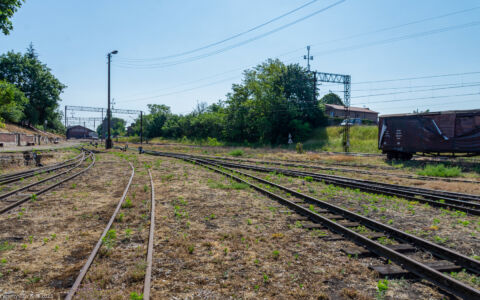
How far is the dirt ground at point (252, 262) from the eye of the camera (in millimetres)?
3826

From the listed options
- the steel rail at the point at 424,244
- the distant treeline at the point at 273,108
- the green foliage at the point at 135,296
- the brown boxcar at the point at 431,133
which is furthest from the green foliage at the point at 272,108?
the green foliage at the point at 135,296

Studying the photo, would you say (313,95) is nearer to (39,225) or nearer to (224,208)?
(224,208)

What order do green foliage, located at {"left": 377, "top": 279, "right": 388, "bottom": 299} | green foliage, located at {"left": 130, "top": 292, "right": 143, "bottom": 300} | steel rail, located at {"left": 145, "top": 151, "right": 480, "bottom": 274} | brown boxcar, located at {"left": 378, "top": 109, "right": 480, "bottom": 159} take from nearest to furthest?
green foliage, located at {"left": 130, "top": 292, "right": 143, "bottom": 300}
green foliage, located at {"left": 377, "top": 279, "right": 388, "bottom": 299}
steel rail, located at {"left": 145, "top": 151, "right": 480, "bottom": 274}
brown boxcar, located at {"left": 378, "top": 109, "right": 480, "bottom": 159}

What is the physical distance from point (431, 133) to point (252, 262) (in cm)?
2049

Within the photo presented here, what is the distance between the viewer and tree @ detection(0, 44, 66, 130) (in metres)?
65.8

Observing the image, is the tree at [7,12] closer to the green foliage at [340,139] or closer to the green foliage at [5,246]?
the green foliage at [5,246]

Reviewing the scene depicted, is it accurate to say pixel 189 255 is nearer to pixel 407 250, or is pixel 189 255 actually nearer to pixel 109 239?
pixel 109 239

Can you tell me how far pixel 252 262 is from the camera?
4.75 metres

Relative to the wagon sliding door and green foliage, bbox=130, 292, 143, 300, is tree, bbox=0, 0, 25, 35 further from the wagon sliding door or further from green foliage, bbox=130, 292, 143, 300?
the wagon sliding door

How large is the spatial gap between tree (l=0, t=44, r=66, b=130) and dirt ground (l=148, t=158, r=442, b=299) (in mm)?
74688

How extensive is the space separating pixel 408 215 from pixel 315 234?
3247mm

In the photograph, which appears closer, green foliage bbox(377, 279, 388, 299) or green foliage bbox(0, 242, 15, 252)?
green foliage bbox(377, 279, 388, 299)

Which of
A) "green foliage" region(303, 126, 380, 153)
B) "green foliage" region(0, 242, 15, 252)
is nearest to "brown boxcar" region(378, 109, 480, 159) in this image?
"green foliage" region(303, 126, 380, 153)

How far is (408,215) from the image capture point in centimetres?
772
